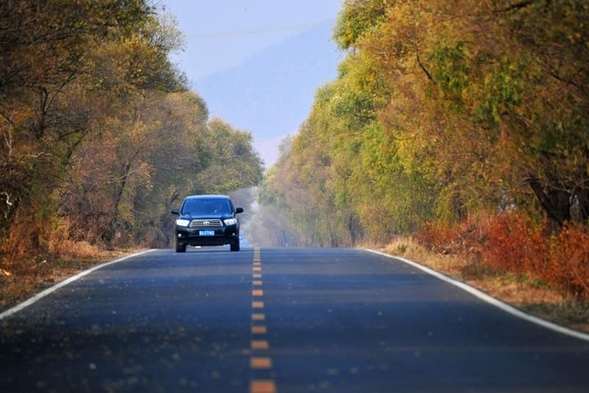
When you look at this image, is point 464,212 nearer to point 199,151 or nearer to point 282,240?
point 199,151

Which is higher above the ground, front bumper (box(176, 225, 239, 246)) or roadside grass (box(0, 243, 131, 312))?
front bumper (box(176, 225, 239, 246))

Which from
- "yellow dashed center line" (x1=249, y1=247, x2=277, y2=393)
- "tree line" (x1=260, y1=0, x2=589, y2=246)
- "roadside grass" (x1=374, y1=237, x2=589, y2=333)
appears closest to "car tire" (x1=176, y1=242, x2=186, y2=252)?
"tree line" (x1=260, y1=0, x2=589, y2=246)

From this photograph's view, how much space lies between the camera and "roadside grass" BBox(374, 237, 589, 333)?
1923cm

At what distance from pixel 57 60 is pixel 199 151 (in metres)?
57.1

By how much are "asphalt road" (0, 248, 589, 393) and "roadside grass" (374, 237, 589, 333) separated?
1.86 ft

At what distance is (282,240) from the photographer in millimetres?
172250

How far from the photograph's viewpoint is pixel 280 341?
1611 cm

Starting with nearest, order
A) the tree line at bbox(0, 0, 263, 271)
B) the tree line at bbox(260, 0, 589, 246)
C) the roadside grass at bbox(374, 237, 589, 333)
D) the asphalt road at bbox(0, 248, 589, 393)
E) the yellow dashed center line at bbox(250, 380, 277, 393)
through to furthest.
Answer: the yellow dashed center line at bbox(250, 380, 277, 393), the asphalt road at bbox(0, 248, 589, 393), the roadside grass at bbox(374, 237, 589, 333), the tree line at bbox(260, 0, 589, 246), the tree line at bbox(0, 0, 263, 271)

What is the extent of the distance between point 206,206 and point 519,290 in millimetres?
22853

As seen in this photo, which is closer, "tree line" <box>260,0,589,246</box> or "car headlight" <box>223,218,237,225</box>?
"tree line" <box>260,0,589,246</box>

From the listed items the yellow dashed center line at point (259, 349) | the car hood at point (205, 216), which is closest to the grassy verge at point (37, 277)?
the yellow dashed center line at point (259, 349)

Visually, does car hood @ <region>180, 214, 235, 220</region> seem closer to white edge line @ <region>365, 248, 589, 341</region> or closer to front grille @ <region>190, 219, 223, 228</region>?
front grille @ <region>190, 219, 223, 228</region>

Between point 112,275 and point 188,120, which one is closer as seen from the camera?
point 112,275

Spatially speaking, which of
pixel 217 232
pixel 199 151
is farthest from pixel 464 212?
pixel 199 151
